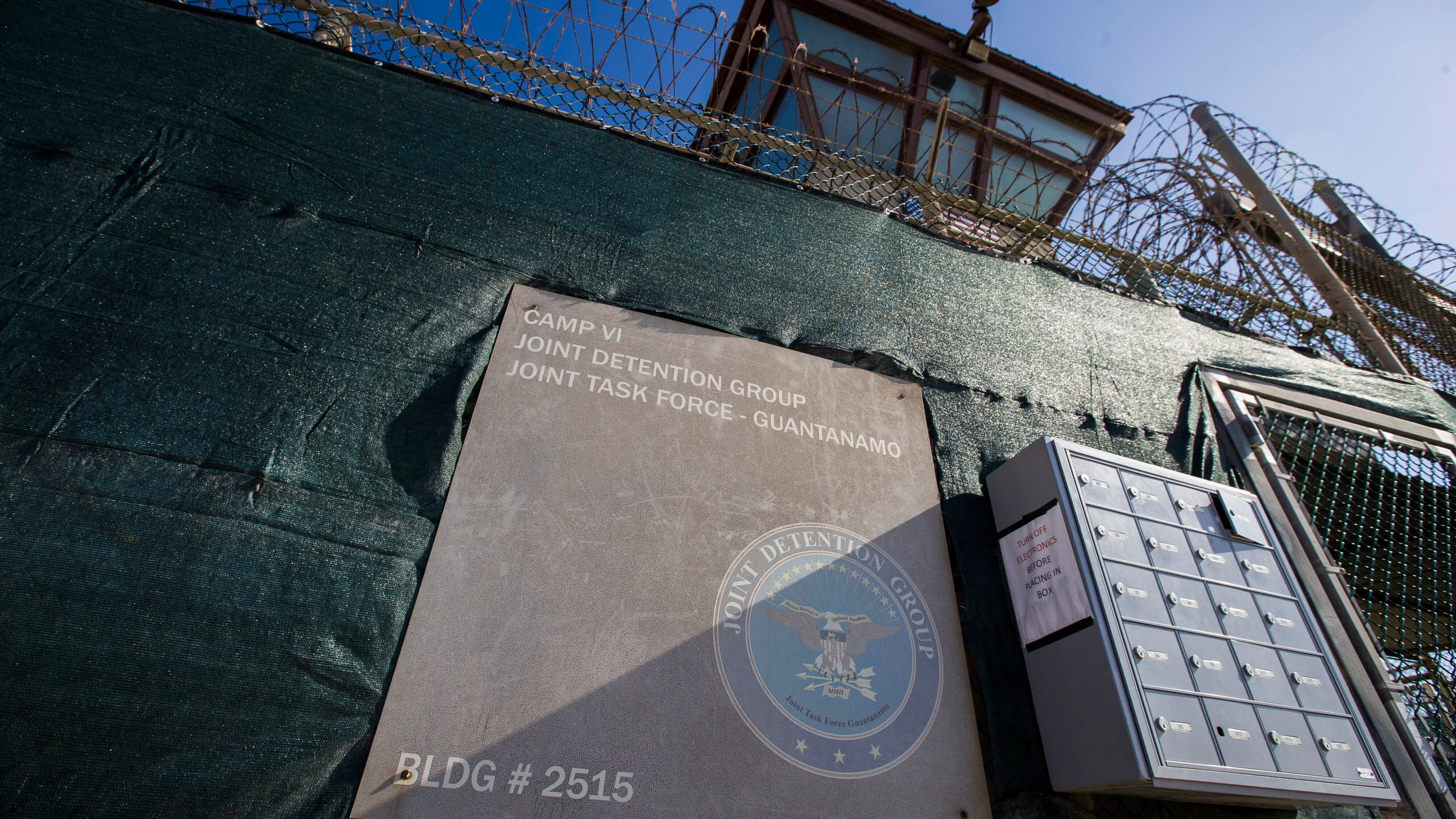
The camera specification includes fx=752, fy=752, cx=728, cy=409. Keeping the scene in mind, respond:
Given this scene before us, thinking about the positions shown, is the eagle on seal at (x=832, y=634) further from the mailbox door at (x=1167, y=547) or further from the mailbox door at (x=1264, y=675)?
the mailbox door at (x=1264, y=675)

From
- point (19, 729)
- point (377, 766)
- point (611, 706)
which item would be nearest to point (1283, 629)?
point (611, 706)

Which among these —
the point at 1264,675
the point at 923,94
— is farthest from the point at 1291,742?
the point at 923,94

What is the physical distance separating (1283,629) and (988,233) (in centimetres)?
272

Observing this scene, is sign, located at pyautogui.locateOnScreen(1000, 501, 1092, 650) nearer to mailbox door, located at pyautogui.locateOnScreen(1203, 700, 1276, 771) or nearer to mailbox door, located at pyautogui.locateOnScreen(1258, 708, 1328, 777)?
mailbox door, located at pyautogui.locateOnScreen(1203, 700, 1276, 771)

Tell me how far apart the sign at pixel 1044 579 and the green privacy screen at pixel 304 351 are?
0.11 meters

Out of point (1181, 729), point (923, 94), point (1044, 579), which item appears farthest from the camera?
point (923, 94)

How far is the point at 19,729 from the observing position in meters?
1.89

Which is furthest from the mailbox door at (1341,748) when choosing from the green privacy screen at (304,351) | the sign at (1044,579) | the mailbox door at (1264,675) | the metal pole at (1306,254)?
the metal pole at (1306,254)

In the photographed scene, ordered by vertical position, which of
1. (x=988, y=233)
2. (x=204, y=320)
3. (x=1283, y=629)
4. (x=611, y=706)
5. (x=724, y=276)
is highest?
(x=988, y=233)

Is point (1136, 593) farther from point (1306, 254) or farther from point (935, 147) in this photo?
point (1306, 254)

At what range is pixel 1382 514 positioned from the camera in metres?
4.30

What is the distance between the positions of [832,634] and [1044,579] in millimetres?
950

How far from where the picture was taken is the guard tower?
753 cm

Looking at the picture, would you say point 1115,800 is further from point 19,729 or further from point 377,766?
point 19,729
